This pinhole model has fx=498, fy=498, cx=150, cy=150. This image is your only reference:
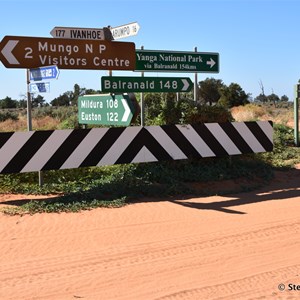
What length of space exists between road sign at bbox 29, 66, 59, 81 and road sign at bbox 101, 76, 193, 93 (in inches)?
48.9

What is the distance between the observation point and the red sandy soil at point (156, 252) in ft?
→ 14.9

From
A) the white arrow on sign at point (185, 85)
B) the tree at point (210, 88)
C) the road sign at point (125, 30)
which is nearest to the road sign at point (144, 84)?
the white arrow on sign at point (185, 85)

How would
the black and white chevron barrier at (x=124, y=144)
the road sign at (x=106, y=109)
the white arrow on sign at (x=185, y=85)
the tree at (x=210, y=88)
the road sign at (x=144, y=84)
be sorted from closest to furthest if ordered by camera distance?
the black and white chevron barrier at (x=124, y=144), the road sign at (x=106, y=109), the road sign at (x=144, y=84), the white arrow on sign at (x=185, y=85), the tree at (x=210, y=88)

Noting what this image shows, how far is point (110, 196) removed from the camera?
8.36 m

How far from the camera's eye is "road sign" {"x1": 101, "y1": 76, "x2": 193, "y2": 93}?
968 cm

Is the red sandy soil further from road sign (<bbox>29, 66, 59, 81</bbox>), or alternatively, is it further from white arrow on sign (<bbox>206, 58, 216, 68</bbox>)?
white arrow on sign (<bbox>206, 58, 216, 68</bbox>)

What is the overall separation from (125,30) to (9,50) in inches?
94.7

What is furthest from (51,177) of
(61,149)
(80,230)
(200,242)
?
(200,242)

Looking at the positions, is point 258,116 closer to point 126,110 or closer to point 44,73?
point 126,110

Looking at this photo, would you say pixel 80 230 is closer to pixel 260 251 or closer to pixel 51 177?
pixel 260 251

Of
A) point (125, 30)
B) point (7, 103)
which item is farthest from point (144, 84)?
point (7, 103)

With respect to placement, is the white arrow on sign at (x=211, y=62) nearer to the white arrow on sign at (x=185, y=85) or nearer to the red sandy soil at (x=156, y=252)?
the white arrow on sign at (x=185, y=85)

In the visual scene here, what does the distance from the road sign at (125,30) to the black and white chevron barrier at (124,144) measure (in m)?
2.02

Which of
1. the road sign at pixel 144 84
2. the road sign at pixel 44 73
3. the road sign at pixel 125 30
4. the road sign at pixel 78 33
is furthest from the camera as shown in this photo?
the road sign at pixel 125 30
